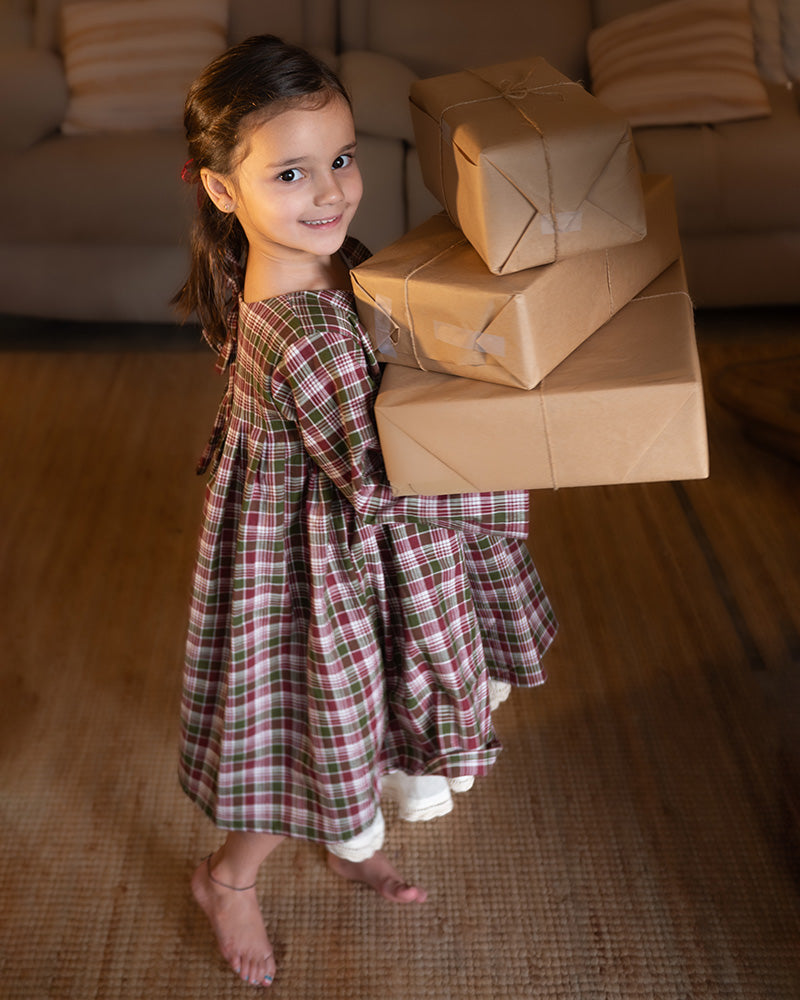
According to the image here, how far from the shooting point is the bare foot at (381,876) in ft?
3.70

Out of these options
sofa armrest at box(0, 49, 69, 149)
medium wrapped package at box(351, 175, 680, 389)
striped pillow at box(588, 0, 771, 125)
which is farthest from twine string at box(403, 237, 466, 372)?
sofa armrest at box(0, 49, 69, 149)

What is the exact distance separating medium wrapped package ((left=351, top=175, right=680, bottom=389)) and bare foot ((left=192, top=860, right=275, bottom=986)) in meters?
0.64

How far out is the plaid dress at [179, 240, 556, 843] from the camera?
2.86 ft

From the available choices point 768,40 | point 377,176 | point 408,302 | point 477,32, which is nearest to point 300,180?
point 408,302

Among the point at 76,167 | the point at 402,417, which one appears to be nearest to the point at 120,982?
the point at 402,417

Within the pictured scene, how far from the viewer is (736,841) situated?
3.82 feet

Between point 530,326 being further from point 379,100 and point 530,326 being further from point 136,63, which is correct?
point 136,63

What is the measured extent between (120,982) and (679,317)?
2.98ft

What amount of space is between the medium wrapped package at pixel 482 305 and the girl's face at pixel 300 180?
0.06 meters

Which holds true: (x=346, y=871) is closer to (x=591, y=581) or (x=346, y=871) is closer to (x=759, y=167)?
(x=591, y=581)

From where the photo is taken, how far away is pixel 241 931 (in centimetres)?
108

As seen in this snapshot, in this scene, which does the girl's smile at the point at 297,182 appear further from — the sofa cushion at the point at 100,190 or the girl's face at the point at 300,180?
the sofa cushion at the point at 100,190

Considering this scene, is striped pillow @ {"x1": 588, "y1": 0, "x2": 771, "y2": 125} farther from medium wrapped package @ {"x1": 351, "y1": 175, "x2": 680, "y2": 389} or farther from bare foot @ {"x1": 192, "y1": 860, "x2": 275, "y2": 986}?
bare foot @ {"x1": 192, "y1": 860, "x2": 275, "y2": 986}

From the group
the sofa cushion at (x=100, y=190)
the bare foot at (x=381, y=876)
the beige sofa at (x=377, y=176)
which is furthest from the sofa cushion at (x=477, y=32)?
the bare foot at (x=381, y=876)
